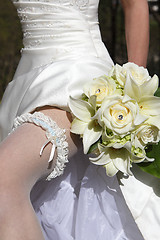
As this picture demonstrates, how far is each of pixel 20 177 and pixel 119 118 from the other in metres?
0.37

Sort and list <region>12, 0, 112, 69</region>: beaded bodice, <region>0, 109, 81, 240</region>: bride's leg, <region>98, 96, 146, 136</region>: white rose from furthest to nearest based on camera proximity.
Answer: <region>12, 0, 112, 69</region>: beaded bodice → <region>98, 96, 146, 136</region>: white rose → <region>0, 109, 81, 240</region>: bride's leg

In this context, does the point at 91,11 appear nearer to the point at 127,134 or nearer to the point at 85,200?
the point at 127,134

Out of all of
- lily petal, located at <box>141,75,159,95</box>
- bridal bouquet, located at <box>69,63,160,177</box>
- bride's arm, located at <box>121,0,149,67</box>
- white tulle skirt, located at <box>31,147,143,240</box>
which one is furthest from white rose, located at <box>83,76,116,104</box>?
white tulle skirt, located at <box>31,147,143,240</box>

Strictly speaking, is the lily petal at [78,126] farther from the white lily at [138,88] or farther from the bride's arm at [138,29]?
the bride's arm at [138,29]

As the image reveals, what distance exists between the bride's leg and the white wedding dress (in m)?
0.21

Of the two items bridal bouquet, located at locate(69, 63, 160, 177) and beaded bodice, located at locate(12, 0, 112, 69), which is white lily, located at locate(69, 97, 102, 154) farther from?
beaded bodice, located at locate(12, 0, 112, 69)

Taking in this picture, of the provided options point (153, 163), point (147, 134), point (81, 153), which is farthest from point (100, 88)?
point (81, 153)

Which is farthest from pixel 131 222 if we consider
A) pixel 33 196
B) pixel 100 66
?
pixel 100 66

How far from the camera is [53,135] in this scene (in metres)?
1.36

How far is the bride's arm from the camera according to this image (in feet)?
5.57

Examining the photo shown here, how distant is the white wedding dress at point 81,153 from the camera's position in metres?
1.58

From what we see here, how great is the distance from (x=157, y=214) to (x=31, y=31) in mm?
910

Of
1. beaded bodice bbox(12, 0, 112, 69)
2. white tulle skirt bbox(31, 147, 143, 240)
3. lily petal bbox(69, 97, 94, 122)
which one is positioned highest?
beaded bodice bbox(12, 0, 112, 69)

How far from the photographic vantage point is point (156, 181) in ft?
5.41
